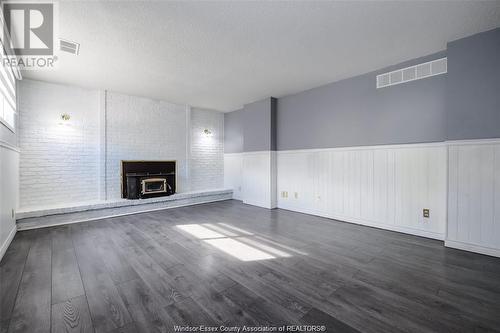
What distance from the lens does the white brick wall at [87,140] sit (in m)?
4.02

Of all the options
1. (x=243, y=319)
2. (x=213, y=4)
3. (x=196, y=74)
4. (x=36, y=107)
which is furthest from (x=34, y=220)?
(x=213, y=4)

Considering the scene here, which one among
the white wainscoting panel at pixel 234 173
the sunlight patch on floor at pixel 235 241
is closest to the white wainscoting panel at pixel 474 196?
the sunlight patch on floor at pixel 235 241

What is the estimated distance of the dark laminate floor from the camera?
1.50 m

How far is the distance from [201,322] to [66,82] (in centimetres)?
501

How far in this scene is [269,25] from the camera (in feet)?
8.01

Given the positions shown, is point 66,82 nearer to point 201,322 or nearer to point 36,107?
point 36,107

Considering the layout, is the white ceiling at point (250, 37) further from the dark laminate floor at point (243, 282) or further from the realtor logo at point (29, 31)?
the dark laminate floor at point (243, 282)

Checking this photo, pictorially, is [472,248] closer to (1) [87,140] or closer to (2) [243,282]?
(2) [243,282]

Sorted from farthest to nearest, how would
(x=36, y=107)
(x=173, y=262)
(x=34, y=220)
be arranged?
(x=36, y=107)
(x=34, y=220)
(x=173, y=262)

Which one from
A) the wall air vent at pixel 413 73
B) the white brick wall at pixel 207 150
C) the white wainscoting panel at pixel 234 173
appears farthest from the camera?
the white wainscoting panel at pixel 234 173

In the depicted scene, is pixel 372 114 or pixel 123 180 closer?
pixel 372 114

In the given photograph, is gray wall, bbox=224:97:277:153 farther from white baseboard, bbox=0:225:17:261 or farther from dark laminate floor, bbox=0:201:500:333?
white baseboard, bbox=0:225:17:261

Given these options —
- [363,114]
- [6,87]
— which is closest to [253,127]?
[363,114]

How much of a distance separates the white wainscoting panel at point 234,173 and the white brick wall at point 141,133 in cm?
138
